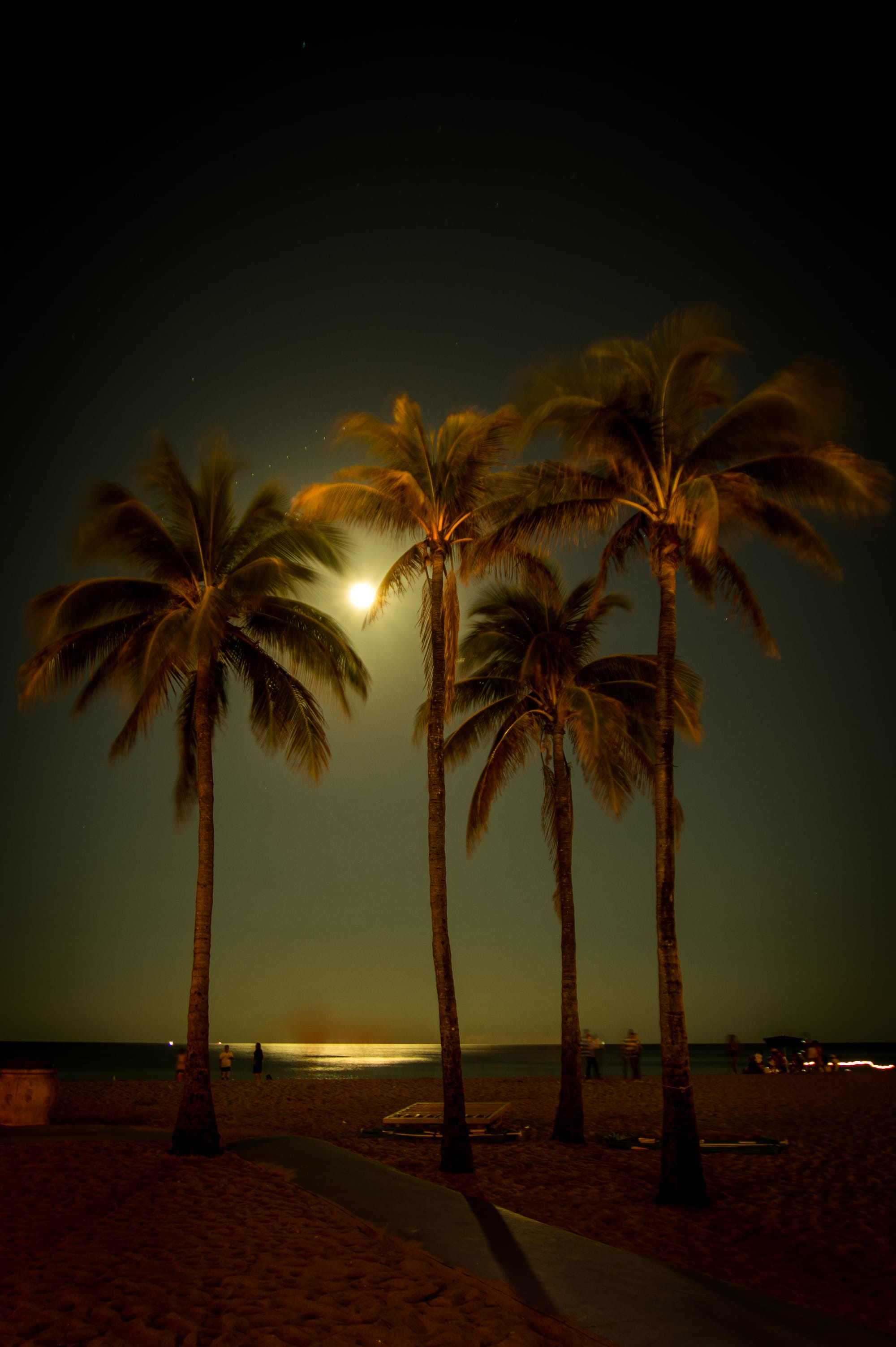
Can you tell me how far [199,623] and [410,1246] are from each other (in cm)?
867

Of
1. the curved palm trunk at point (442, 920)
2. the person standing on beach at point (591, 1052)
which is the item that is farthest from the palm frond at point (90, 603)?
the person standing on beach at point (591, 1052)

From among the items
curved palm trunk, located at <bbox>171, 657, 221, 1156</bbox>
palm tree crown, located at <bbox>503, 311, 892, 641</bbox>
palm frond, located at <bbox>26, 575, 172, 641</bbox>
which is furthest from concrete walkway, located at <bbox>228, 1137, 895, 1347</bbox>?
palm frond, located at <bbox>26, 575, 172, 641</bbox>

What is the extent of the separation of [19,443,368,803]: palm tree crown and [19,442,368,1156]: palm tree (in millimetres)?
22

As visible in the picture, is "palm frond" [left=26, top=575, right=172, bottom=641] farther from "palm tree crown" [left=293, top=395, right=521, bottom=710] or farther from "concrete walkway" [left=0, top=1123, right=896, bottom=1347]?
"concrete walkway" [left=0, top=1123, right=896, bottom=1347]

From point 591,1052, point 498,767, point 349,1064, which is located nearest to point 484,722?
point 498,767

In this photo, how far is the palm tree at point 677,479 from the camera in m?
11.4

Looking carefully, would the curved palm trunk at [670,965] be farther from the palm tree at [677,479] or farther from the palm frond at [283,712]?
the palm frond at [283,712]

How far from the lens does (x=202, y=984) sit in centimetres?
1431

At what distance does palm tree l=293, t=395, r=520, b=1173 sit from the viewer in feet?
47.9

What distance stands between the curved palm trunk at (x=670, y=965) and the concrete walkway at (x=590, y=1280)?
230cm

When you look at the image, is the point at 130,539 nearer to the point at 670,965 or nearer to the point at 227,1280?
the point at 670,965

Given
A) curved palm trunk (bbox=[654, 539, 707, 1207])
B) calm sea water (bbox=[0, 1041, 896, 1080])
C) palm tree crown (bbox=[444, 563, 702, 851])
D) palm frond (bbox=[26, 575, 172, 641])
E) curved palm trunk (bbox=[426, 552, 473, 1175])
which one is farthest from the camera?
calm sea water (bbox=[0, 1041, 896, 1080])

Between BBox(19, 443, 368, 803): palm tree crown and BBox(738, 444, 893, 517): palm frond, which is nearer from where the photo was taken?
BBox(738, 444, 893, 517): palm frond

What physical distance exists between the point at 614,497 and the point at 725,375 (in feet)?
7.10
